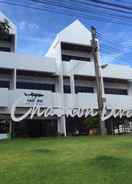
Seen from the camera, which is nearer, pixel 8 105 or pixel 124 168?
pixel 124 168

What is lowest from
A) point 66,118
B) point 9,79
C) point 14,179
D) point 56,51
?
point 14,179

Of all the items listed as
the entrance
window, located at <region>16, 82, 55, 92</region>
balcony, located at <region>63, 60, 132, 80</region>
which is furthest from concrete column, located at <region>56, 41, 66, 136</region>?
the entrance

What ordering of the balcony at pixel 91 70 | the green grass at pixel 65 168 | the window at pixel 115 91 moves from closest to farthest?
the green grass at pixel 65 168
the balcony at pixel 91 70
the window at pixel 115 91

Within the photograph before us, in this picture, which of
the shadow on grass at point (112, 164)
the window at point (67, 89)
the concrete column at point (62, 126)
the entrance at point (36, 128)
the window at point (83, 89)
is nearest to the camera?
the shadow on grass at point (112, 164)

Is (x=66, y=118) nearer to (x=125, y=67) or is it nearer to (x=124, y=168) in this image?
(x=125, y=67)

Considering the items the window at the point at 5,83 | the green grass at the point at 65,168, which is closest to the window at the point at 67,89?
the window at the point at 5,83

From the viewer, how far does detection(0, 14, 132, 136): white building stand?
25516 millimetres

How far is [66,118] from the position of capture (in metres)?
28.2

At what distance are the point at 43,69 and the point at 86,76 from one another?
15.4ft

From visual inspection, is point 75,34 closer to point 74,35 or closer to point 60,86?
point 74,35

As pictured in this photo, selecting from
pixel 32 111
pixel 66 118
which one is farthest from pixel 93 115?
pixel 32 111

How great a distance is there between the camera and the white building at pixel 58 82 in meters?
25.5

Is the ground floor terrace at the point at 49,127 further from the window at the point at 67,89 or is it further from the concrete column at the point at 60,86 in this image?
the window at the point at 67,89

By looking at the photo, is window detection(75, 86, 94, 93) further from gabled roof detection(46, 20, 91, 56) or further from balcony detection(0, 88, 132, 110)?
gabled roof detection(46, 20, 91, 56)
